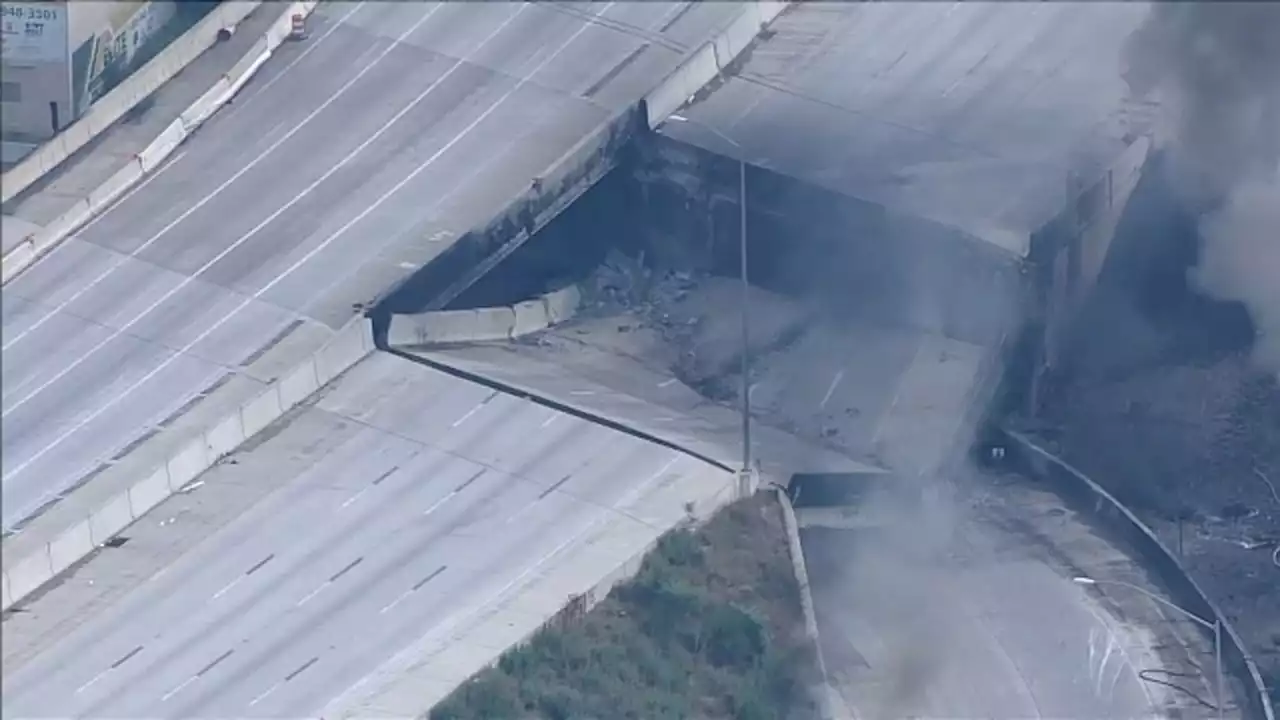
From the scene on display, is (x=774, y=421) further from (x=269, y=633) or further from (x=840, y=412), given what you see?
(x=269, y=633)

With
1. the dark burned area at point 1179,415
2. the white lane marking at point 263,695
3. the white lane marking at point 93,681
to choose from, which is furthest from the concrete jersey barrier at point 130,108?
the dark burned area at point 1179,415

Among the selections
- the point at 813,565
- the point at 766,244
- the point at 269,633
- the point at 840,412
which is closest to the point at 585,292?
the point at 766,244

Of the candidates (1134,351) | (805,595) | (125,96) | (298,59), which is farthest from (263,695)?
(298,59)

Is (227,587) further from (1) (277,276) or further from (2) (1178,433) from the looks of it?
(2) (1178,433)

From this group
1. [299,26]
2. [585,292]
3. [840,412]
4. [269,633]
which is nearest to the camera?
[269,633]

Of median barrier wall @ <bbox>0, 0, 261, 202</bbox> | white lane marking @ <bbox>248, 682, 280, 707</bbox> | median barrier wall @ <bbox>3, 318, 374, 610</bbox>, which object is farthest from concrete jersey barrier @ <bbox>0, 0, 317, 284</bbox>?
white lane marking @ <bbox>248, 682, 280, 707</bbox>

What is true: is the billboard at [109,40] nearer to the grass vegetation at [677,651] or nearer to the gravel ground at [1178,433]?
the gravel ground at [1178,433]

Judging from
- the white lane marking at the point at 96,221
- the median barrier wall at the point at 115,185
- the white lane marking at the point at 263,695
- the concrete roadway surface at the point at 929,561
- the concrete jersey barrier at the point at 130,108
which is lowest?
the concrete roadway surface at the point at 929,561
